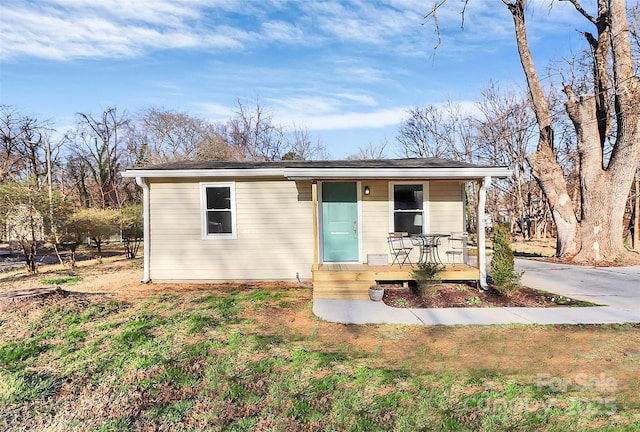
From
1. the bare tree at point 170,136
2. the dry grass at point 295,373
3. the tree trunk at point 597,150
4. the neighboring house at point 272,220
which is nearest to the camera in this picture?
the dry grass at point 295,373

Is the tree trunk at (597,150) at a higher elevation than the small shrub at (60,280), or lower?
higher

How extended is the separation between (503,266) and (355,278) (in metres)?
2.72

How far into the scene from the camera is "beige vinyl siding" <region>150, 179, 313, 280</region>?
870cm

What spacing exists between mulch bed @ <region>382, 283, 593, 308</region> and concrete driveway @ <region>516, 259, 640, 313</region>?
2.01 feet

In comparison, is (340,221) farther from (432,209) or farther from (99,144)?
(99,144)

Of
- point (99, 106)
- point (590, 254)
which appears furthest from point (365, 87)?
point (99, 106)

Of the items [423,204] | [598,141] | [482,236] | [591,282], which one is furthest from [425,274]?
[598,141]

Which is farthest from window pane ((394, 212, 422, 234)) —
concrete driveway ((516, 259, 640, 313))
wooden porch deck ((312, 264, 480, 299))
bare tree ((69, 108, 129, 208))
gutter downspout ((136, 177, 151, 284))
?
bare tree ((69, 108, 129, 208))

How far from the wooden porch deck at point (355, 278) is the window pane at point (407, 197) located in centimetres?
169

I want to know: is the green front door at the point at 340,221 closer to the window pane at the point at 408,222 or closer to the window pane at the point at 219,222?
the window pane at the point at 408,222

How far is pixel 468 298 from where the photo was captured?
6.83 metres

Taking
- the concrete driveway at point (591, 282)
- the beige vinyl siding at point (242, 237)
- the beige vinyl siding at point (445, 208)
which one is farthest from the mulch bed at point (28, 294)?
the concrete driveway at point (591, 282)

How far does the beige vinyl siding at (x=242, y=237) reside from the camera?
28.6 feet

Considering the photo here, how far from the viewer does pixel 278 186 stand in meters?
8.73
